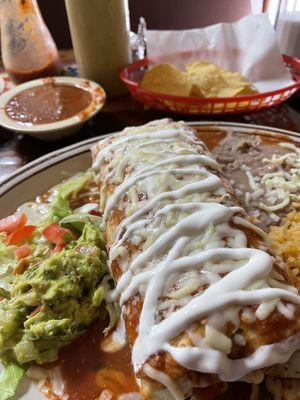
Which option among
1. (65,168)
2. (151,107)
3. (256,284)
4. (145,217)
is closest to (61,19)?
(151,107)

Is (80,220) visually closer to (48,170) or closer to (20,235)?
(20,235)

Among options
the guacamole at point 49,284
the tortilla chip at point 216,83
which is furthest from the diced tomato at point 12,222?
the tortilla chip at point 216,83

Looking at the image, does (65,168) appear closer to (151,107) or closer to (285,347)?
(151,107)

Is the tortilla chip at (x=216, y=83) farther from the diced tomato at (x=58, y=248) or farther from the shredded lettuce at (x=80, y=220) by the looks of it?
the diced tomato at (x=58, y=248)

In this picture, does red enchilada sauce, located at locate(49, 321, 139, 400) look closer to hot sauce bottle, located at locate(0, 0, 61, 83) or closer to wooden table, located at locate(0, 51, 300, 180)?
wooden table, located at locate(0, 51, 300, 180)

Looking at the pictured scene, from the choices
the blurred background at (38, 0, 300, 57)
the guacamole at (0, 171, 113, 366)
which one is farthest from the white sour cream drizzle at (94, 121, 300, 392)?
the blurred background at (38, 0, 300, 57)
